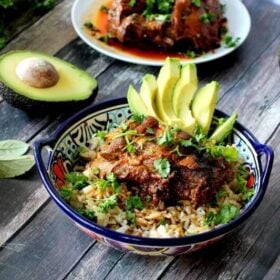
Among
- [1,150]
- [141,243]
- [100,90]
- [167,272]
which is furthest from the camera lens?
[100,90]

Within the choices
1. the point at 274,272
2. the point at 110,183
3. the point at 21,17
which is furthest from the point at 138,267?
the point at 21,17

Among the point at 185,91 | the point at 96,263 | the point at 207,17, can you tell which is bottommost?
the point at 207,17

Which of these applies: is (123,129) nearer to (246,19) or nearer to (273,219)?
(273,219)

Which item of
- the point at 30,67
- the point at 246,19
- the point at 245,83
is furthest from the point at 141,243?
the point at 246,19

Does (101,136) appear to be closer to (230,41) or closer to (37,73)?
(37,73)

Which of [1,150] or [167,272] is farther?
[1,150]

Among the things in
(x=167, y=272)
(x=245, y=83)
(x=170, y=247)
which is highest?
(x=170, y=247)

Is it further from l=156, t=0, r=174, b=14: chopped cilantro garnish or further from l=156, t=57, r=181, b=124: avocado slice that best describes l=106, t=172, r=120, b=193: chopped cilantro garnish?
l=156, t=0, r=174, b=14: chopped cilantro garnish
